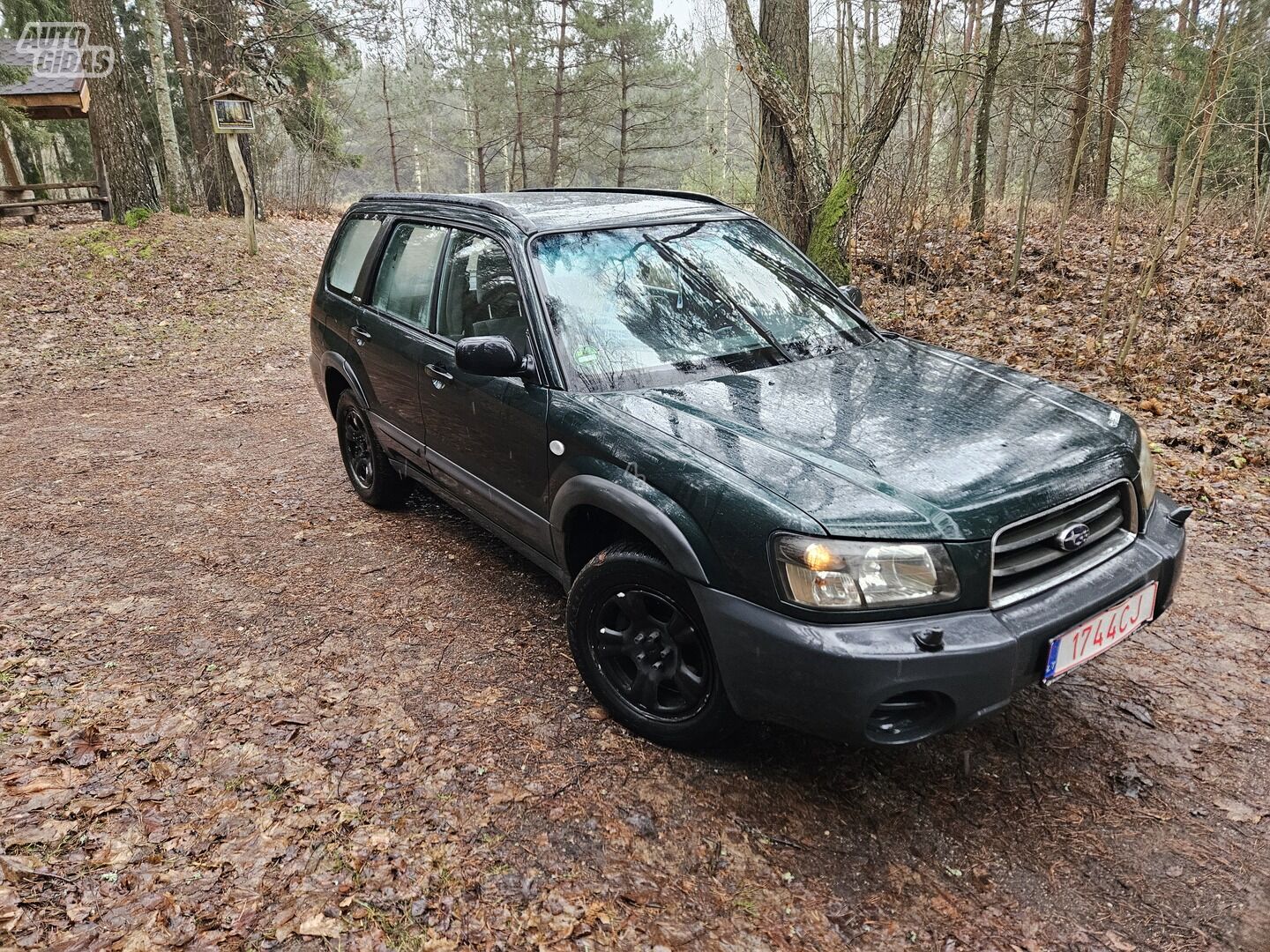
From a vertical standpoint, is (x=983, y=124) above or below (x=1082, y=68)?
below

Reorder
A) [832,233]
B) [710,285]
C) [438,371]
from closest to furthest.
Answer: [710,285], [438,371], [832,233]

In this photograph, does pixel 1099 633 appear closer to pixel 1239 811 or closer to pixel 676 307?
pixel 1239 811

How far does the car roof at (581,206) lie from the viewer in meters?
3.56

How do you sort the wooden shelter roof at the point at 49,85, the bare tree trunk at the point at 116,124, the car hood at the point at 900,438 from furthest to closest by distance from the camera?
the wooden shelter roof at the point at 49,85, the bare tree trunk at the point at 116,124, the car hood at the point at 900,438

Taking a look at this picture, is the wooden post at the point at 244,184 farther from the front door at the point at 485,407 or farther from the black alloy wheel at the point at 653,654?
the black alloy wheel at the point at 653,654

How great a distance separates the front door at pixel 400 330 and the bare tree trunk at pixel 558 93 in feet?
76.4

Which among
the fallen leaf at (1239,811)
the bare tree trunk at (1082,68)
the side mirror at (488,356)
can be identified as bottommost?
the fallen leaf at (1239,811)

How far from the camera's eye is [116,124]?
13.8 metres

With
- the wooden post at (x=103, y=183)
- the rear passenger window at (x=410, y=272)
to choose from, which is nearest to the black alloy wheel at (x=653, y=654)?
the rear passenger window at (x=410, y=272)

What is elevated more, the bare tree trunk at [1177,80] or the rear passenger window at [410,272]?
the bare tree trunk at [1177,80]

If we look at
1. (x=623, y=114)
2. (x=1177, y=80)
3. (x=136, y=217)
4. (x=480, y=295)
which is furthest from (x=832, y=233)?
(x=623, y=114)

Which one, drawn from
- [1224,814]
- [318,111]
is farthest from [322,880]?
[318,111]

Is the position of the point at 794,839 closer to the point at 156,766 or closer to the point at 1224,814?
the point at 1224,814

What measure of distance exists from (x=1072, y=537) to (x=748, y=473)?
1.01 m
